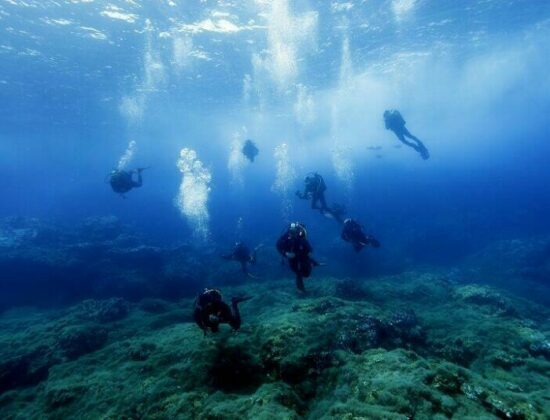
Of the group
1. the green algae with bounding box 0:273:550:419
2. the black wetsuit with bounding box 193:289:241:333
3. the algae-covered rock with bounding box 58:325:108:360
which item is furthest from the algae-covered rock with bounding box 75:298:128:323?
the black wetsuit with bounding box 193:289:241:333

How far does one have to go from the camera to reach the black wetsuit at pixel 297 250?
695 centimetres

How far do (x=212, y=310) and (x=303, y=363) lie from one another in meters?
1.76

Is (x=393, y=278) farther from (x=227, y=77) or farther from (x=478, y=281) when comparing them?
(x=227, y=77)

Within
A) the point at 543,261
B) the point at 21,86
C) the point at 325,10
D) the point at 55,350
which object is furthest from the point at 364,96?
the point at 55,350

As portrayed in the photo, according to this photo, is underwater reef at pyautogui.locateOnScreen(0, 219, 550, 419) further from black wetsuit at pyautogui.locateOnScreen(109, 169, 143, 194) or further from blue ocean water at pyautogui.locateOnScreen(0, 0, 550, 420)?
black wetsuit at pyautogui.locateOnScreen(109, 169, 143, 194)

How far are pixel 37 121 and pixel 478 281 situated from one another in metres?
49.8

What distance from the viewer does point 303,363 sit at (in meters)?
4.75

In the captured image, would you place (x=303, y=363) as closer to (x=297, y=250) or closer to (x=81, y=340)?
(x=297, y=250)

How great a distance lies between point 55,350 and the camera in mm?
8305

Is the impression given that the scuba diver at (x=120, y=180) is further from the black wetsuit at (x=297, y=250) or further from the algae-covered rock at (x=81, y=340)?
the black wetsuit at (x=297, y=250)

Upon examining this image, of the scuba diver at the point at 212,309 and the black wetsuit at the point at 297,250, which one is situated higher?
the black wetsuit at the point at 297,250

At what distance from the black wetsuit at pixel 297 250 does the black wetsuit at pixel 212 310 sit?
1.69 metres

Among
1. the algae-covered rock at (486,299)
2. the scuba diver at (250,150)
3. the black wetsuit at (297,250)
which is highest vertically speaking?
the scuba diver at (250,150)

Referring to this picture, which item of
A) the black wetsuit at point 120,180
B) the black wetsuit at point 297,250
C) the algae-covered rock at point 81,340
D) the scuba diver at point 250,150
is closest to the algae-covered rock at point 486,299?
the black wetsuit at point 297,250
